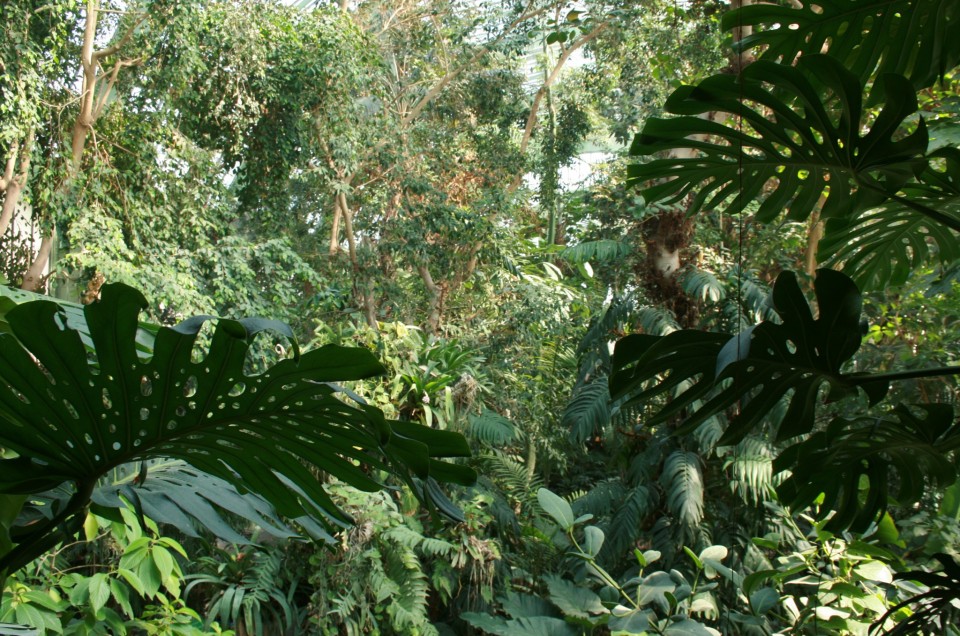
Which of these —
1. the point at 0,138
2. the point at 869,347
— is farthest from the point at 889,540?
the point at 0,138

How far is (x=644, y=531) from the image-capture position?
294 centimetres

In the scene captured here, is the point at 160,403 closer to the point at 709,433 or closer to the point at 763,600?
the point at 763,600

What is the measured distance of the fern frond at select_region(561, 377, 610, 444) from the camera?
9.20ft

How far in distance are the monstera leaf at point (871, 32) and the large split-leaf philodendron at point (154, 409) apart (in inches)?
20.6

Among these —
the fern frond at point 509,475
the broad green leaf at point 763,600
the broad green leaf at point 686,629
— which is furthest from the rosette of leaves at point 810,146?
the fern frond at point 509,475

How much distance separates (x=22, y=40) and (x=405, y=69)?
264cm

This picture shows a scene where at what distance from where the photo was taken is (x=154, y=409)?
53 cm

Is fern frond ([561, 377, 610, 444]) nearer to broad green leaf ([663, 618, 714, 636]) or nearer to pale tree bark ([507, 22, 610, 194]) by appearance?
broad green leaf ([663, 618, 714, 636])

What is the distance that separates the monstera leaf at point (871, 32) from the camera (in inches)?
31.9

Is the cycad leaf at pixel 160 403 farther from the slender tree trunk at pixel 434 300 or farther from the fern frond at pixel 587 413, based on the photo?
the slender tree trunk at pixel 434 300

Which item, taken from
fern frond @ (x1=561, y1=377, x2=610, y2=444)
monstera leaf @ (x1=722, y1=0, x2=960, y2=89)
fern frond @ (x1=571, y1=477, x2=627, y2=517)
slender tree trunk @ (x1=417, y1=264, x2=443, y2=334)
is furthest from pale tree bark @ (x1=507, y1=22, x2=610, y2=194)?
monstera leaf @ (x1=722, y1=0, x2=960, y2=89)

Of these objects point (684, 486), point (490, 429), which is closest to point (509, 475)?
point (490, 429)

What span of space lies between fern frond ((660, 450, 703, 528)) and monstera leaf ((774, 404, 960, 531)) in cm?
170

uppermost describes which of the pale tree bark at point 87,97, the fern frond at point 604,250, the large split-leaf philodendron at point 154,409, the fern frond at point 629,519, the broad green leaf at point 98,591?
the pale tree bark at point 87,97
